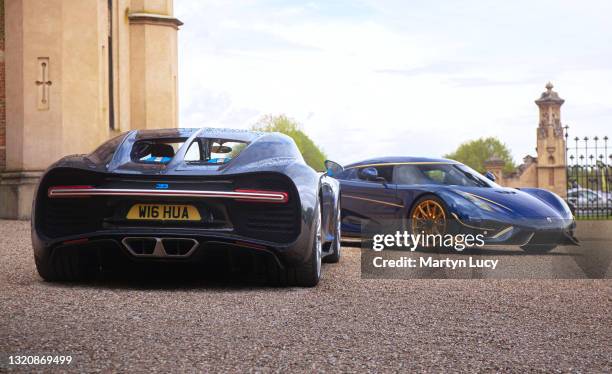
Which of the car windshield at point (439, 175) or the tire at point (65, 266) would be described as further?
the car windshield at point (439, 175)

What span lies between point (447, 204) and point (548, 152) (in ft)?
120

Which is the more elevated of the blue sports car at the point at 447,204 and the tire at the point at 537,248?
the blue sports car at the point at 447,204

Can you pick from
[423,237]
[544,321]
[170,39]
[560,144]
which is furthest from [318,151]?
[544,321]

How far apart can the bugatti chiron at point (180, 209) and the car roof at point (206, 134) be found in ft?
1.52

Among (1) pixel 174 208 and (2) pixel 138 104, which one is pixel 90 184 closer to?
(1) pixel 174 208

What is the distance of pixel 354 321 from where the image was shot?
5648 millimetres

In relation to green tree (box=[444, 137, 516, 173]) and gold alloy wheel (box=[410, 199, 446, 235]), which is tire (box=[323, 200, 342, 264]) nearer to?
gold alloy wheel (box=[410, 199, 446, 235])

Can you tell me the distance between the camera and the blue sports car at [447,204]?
10.8 m

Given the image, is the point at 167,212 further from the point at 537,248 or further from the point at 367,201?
the point at 537,248

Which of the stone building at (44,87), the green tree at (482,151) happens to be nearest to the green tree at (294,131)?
the green tree at (482,151)

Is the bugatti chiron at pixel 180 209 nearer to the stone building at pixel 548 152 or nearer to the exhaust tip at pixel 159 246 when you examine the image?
the exhaust tip at pixel 159 246

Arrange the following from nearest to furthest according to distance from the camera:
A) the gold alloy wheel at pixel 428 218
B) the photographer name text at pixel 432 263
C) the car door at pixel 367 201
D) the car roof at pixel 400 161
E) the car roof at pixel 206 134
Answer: the car roof at pixel 206 134
the photographer name text at pixel 432 263
the gold alloy wheel at pixel 428 218
the car door at pixel 367 201
the car roof at pixel 400 161

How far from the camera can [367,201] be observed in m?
11.9

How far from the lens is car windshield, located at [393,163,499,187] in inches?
455
